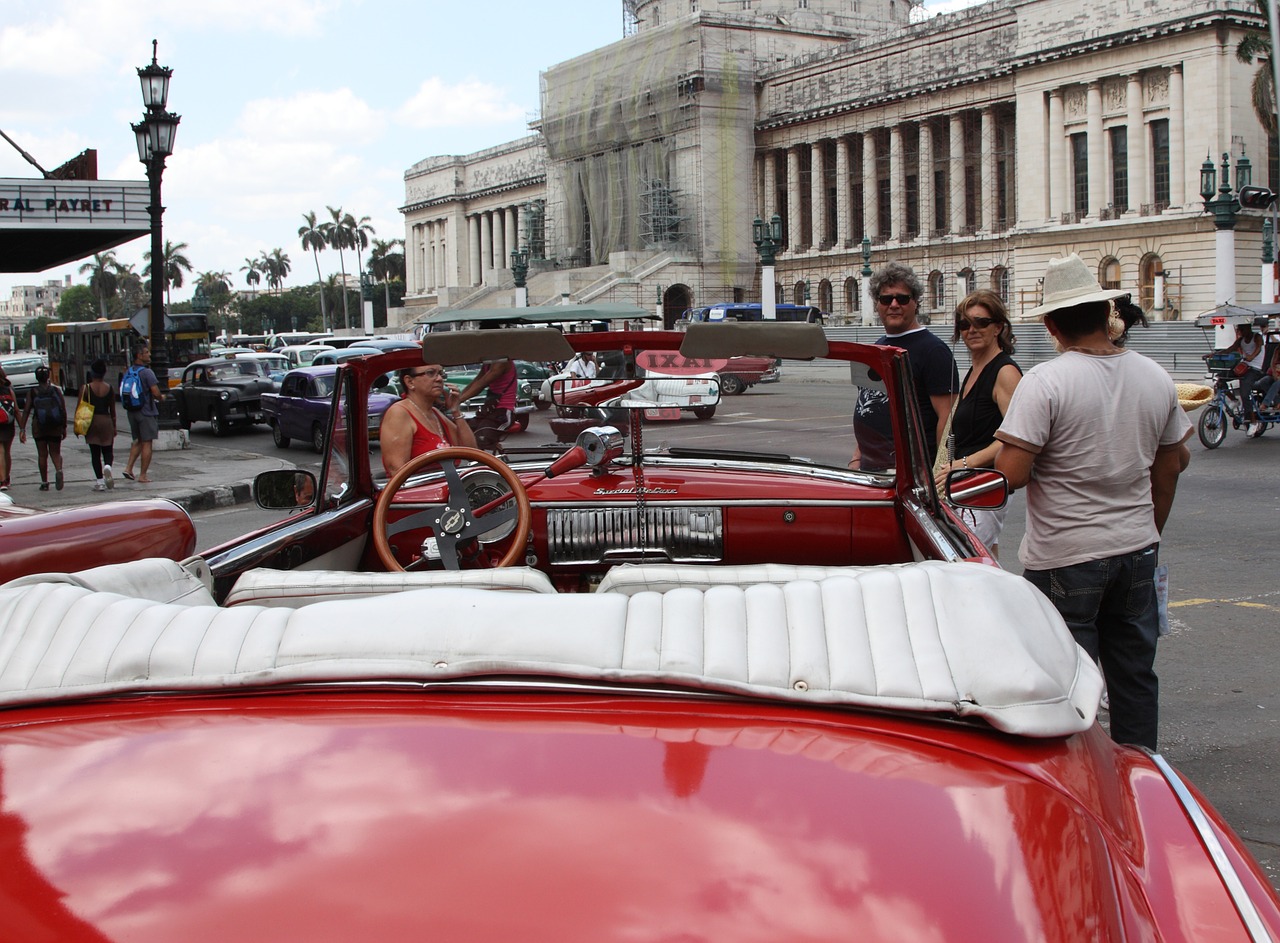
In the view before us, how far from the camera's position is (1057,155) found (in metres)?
55.9

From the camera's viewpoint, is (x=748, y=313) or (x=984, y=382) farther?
(x=748, y=313)

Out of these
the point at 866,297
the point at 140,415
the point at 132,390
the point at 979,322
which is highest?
the point at 866,297

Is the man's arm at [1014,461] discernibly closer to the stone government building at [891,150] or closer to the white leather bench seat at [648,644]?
the white leather bench seat at [648,644]

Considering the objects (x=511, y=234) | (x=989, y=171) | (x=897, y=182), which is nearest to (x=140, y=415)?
(x=989, y=171)

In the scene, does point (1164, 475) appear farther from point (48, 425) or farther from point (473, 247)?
point (473, 247)

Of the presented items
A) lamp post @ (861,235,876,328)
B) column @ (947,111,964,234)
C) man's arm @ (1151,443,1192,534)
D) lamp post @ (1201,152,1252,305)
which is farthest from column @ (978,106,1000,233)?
man's arm @ (1151,443,1192,534)

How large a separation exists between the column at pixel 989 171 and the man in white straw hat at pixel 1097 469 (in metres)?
59.9

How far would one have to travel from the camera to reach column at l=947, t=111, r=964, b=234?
61.9 metres

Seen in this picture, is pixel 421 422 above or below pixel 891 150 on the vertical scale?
below

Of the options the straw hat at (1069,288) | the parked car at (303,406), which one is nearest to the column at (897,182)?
the parked car at (303,406)

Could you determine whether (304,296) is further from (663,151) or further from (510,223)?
(663,151)

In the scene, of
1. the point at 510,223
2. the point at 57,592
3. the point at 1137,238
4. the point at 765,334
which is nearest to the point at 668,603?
the point at 57,592

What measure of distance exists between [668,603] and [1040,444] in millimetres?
2261

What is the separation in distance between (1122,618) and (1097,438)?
22.2 inches
